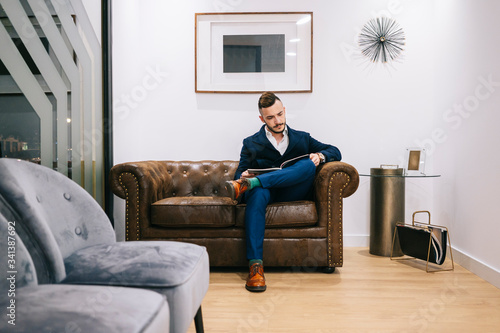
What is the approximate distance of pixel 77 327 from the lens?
644mm

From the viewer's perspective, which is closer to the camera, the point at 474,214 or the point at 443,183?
the point at 474,214

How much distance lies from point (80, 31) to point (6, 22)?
2.94 feet

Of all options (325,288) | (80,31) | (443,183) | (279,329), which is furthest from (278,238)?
(80,31)

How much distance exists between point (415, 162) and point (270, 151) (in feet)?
4.12

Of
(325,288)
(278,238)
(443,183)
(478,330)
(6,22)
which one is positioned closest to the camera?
(478,330)

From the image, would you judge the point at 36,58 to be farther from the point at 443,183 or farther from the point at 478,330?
the point at 443,183

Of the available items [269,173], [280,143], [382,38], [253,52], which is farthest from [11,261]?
[382,38]

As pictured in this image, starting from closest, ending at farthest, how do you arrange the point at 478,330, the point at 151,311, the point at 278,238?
the point at 151,311, the point at 478,330, the point at 278,238

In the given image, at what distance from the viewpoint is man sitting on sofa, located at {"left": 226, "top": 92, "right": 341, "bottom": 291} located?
2168 mm

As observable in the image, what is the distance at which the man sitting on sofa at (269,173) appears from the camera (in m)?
2.17

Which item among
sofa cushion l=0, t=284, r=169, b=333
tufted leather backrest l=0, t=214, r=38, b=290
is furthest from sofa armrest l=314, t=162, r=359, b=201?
tufted leather backrest l=0, t=214, r=38, b=290

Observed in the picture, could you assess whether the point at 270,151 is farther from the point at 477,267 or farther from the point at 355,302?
the point at 477,267

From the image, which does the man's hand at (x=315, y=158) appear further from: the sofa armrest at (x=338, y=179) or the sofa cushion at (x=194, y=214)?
the sofa cushion at (x=194, y=214)

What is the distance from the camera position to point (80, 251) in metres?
1.15
